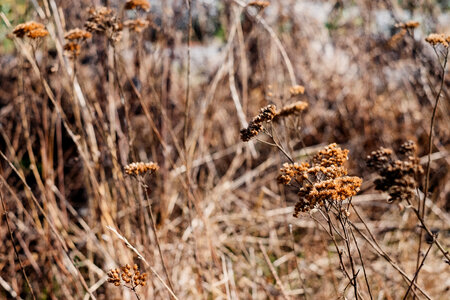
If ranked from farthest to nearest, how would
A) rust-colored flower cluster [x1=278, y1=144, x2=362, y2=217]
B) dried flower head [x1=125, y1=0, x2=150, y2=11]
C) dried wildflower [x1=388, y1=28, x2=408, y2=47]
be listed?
1. dried wildflower [x1=388, y1=28, x2=408, y2=47]
2. dried flower head [x1=125, y1=0, x2=150, y2=11]
3. rust-colored flower cluster [x1=278, y1=144, x2=362, y2=217]

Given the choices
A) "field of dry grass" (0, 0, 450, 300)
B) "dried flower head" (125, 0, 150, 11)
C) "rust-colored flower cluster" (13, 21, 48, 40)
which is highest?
"dried flower head" (125, 0, 150, 11)

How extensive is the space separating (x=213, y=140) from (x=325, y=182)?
2.58m

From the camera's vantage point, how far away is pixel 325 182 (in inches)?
41.2

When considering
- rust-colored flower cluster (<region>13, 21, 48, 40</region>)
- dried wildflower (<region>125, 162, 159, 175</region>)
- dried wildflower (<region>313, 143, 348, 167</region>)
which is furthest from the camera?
rust-colored flower cluster (<region>13, 21, 48, 40</region>)

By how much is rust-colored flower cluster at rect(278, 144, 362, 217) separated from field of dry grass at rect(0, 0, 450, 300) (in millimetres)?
475

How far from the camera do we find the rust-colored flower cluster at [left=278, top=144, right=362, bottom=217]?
1030 millimetres

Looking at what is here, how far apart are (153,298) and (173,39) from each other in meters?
1.68

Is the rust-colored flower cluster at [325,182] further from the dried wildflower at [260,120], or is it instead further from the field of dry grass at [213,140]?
the field of dry grass at [213,140]

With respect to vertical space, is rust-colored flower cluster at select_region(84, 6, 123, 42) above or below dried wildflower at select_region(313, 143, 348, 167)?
above

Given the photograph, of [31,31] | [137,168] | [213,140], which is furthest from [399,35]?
[213,140]

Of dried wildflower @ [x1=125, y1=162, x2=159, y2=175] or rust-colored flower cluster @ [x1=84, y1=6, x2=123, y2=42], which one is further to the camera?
rust-colored flower cluster @ [x1=84, y1=6, x2=123, y2=42]

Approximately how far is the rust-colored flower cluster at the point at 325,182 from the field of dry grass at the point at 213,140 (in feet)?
1.56

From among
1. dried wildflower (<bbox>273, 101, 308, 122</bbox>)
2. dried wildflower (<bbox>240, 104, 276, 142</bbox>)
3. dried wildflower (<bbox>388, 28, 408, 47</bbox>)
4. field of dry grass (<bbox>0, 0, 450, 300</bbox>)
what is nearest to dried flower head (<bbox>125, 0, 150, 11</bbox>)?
field of dry grass (<bbox>0, 0, 450, 300</bbox>)

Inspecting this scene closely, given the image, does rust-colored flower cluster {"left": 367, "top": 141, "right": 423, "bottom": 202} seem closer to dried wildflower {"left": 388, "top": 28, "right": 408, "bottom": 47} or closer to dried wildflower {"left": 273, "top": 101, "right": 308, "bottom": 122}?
dried wildflower {"left": 273, "top": 101, "right": 308, "bottom": 122}
